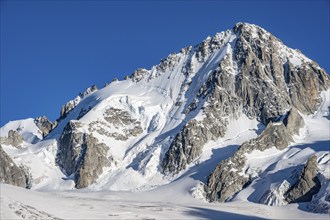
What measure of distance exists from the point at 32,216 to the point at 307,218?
184ft

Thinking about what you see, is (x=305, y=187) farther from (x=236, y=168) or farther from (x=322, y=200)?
(x=236, y=168)

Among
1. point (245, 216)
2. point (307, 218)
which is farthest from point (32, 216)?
point (307, 218)

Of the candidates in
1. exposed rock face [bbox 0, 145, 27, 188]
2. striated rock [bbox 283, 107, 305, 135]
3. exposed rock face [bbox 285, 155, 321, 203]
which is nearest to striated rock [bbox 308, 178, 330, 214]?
exposed rock face [bbox 285, 155, 321, 203]

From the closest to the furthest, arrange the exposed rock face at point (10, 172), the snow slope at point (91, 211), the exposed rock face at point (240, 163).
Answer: the snow slope at point (91, 211) < the exposed rock face at point (240, 163) < the exposed rock face at point (10, 172)

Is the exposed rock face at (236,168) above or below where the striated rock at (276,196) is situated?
above

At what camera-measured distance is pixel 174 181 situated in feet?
565

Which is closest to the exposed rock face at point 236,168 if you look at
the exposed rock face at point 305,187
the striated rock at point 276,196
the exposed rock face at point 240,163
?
the exposed rock face at point 240,163

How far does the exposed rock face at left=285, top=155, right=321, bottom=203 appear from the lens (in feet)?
444

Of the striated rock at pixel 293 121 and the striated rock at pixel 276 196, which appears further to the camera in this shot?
the striated rock at pixel 293 121

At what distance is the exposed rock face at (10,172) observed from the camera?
18011 centimetres

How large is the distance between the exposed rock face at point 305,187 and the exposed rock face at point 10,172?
8401cm

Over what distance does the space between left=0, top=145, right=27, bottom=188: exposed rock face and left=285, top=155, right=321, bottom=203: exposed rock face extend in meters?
84.0

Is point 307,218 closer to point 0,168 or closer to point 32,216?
point 32,216

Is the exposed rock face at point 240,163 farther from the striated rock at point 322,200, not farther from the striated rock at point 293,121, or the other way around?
the striated rock at point 322,200
